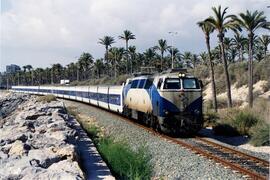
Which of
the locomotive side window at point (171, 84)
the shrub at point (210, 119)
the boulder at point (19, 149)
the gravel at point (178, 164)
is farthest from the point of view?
the shrub at point (210, 119)

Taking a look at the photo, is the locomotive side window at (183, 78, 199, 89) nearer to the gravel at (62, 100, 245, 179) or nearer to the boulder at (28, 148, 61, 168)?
the gravel at (62, 100, 245, 179)

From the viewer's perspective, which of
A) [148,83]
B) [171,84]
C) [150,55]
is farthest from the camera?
[150,55]

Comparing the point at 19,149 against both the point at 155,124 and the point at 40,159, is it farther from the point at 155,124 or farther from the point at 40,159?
the point at 155,124

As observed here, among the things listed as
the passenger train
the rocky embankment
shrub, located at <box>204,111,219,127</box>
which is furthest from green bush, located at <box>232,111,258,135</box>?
the rocky embankment

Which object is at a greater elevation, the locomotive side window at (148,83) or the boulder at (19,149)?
the locomotive side window at (148,83)

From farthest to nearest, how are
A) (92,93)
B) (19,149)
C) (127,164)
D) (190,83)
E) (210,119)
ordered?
(92,93) < (210,119) < (190,83) < (19,149) < (127,164)

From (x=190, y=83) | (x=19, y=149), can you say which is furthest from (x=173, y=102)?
(x=19, y=149)

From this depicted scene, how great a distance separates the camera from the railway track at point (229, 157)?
536 inches

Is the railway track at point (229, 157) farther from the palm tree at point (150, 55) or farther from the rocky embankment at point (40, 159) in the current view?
the palm tree at point (150, 55)

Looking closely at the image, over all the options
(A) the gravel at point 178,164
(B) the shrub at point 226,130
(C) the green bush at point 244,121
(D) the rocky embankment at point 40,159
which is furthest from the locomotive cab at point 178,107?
(D) the rocky embankment at point 40,159

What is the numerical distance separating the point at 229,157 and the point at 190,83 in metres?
7.40

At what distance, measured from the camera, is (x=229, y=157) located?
53.6ft

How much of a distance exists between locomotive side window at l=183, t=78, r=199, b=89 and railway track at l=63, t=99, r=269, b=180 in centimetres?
272

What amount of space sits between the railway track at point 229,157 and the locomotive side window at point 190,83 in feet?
8.92
